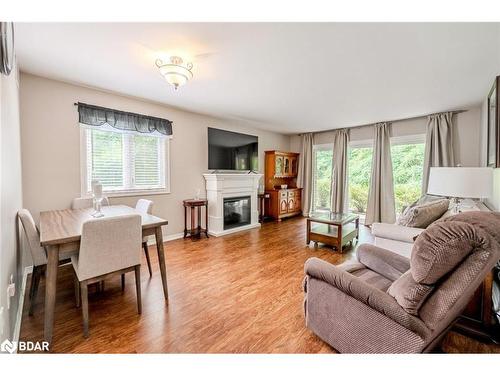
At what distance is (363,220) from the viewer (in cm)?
536

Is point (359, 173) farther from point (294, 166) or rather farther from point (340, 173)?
point (294, 166)

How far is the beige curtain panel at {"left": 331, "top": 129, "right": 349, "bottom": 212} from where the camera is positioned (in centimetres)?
548

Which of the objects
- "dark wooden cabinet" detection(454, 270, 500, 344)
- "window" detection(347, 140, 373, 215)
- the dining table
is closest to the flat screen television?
"window" detection(347, 140, 373, 215)

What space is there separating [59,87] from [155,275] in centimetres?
267

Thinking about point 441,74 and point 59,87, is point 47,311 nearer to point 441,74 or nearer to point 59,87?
point 59,87

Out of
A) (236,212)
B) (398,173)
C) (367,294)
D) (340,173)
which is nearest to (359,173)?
(340,173)

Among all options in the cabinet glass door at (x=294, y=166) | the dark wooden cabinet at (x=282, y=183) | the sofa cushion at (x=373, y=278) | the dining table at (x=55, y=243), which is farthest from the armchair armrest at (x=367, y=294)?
the cabinet glass door at (x=294, y=166)

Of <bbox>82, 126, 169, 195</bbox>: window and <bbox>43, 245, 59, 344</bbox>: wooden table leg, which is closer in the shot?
<bbox>43, 245, 59, 344</bbox>: wooden table leg

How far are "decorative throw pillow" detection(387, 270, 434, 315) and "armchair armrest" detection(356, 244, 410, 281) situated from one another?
0.57 meters

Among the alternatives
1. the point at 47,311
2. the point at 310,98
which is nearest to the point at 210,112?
the point at 310,98

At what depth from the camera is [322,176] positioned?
6.18 meters

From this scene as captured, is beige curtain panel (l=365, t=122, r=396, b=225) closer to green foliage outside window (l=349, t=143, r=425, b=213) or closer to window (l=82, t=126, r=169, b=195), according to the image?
green foliage outside window (l=349, t=143, r=425, b=213)

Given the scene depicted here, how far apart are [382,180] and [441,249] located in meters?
4.42
